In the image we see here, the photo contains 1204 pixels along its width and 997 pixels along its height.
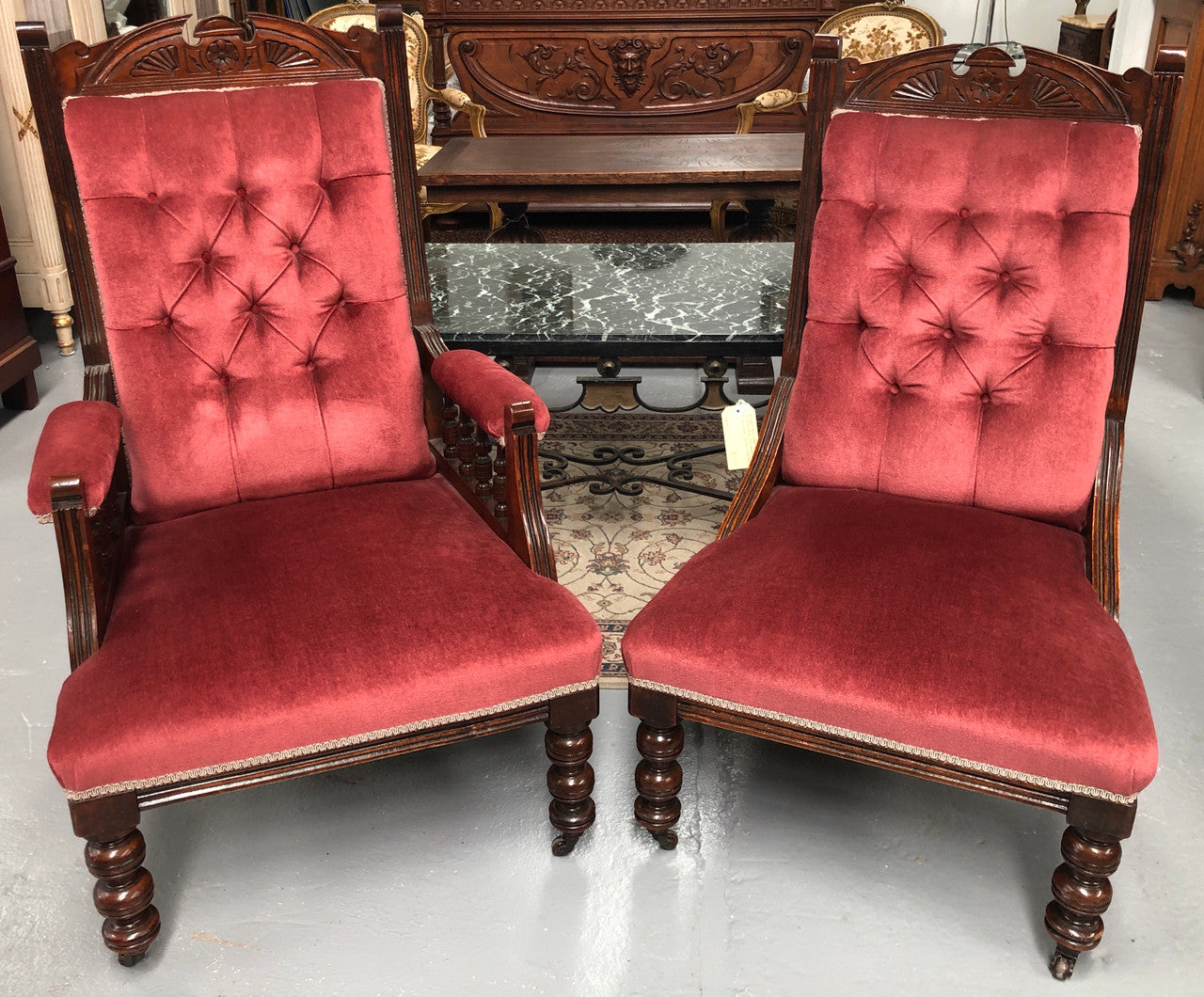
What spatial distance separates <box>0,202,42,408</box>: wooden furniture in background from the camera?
3270 mm

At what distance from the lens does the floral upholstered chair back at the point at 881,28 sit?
4.66 m

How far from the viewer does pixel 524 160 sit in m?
3.52

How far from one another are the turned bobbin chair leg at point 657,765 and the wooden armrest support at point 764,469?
0.33 m

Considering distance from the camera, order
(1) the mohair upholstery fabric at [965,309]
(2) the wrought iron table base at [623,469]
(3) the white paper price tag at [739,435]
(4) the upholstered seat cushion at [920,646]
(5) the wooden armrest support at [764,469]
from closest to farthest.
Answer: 1. (4) the upholstered seat cushion at [920,646]
2. (1) the mohair upholstery fabric at [965,309]
3. (5) the wooden armrest support at [764,469]
4. (3) the white paper price tag at [739,435]
5. (2) the wrought iron table base at [623,469]

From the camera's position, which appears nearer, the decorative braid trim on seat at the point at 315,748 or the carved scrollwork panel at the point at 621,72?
the decorative braid trim on seat at the point at 315,748

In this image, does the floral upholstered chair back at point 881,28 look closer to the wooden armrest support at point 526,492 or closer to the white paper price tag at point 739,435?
the white paper price tag at point 739,435

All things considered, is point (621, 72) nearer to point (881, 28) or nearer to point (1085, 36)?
point (881, 28)

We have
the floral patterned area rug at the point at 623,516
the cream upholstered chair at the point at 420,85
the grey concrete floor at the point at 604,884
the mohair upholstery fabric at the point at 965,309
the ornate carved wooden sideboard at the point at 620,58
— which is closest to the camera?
the grey concrete floor at the point at 604,884

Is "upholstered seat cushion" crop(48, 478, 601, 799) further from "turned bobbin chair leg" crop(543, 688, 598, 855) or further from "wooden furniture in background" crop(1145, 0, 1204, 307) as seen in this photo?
"wooden furniture in background" crop(1145, 0, 1204, 307)

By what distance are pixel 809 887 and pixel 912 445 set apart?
2.41 feet

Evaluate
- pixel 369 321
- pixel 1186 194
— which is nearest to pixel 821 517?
pixel 369 321

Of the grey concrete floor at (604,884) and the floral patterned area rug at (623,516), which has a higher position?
the floral patterned area rug at (623,516)

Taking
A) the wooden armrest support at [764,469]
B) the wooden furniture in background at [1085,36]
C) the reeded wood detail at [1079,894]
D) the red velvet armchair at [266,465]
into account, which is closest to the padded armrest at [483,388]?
the red velvet armchair at [266,465]

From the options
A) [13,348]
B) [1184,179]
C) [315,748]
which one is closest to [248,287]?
[315,748]
